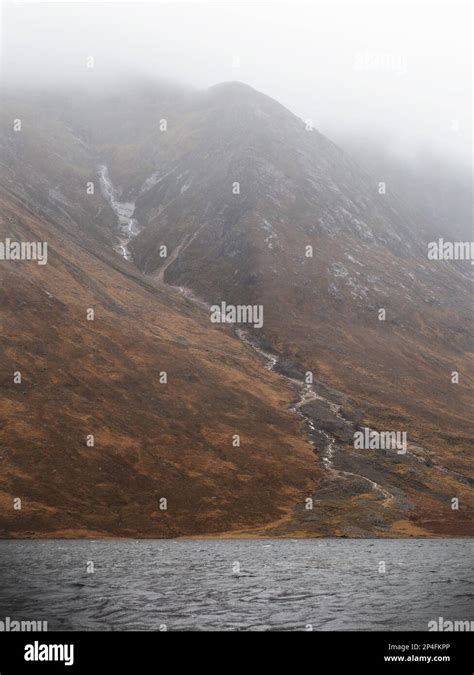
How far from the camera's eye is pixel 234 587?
62.5 m

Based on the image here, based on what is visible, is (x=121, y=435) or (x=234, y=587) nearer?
(x=234, y=587)

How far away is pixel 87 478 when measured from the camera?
140m

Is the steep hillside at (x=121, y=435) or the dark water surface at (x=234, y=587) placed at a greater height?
the steep hillside at (x=121, y=435)

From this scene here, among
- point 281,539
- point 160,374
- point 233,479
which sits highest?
point 160,374

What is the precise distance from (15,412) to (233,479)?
47.9m

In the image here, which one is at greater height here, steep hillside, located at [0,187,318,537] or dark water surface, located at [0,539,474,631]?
steep hillside, located at [0,187,318,537]

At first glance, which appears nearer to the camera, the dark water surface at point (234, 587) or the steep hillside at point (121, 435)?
the dark water surface at point (234, 587)

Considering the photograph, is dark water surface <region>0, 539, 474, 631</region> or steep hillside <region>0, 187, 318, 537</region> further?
steep hillside <region>0, 187, 318, 537</region>

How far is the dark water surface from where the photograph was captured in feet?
152

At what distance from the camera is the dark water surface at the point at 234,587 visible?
4622 centimetres

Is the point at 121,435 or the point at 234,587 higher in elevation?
the point at 121,435

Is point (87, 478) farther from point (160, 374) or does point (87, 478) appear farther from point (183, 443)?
point (160, 374)
